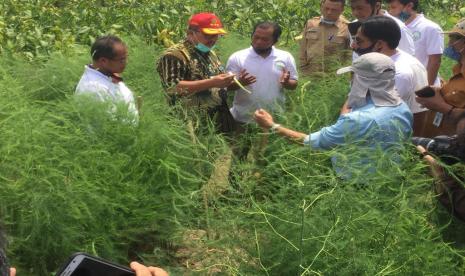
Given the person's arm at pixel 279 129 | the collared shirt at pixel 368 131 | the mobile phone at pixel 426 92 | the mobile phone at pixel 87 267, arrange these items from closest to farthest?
the mobile phone at pixel 87 267, the collared shirt at pixel 368 131, the person's arm at pixel 279 129, the mobile phone at pixel 426 92

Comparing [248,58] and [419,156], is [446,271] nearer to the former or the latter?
[419,156]

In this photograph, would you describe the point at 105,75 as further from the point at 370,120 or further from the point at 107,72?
the point at 370,120

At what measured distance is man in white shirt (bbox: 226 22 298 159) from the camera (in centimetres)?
593

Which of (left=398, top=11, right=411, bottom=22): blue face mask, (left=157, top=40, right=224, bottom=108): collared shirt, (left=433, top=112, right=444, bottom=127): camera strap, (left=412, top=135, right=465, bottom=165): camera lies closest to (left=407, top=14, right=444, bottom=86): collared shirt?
(left=398, top=11, right=411, bottom=22): blue face mask

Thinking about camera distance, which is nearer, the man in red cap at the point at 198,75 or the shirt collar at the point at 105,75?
the shirt collar at the point at 105,75

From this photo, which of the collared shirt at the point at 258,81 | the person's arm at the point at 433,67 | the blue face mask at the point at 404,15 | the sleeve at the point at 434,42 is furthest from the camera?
the blue face mask at the point at 404,15

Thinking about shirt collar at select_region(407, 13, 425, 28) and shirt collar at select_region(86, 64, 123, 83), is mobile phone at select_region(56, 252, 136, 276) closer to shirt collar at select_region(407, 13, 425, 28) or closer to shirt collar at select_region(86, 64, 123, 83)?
shirt collar at select_region(86, 64, 123, 83)

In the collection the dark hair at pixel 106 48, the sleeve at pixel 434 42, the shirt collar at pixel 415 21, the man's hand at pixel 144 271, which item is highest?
the man's hand at pixel 144 271

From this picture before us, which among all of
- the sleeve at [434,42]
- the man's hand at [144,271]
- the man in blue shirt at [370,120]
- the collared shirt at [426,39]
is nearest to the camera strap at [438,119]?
the man in blue shirt at [370,120]

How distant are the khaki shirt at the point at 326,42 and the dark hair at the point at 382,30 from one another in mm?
1450

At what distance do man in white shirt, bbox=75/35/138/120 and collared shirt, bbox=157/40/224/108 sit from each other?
371 mm

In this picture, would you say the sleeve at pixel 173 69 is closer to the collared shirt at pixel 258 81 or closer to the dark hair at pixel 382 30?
the collared shirt at pixel 258 81

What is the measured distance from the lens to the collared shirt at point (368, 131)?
4043 mm

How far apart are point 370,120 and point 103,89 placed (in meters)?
1.93
